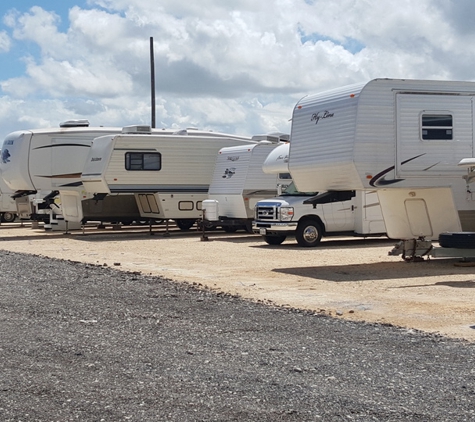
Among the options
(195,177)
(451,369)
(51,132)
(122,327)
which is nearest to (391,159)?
(122,327)

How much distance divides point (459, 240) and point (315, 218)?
7192 millimetres

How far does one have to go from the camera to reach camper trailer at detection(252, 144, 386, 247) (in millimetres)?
21281

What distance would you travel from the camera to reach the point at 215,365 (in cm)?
704

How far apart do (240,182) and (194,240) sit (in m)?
2.12

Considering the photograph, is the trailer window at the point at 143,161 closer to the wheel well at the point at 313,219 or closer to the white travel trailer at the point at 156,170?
the white travel trailer at the point at 156,170

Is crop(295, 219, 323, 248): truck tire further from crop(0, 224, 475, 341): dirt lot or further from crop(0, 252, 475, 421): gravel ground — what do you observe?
crop(0, 252, 475, 421): gravel ground

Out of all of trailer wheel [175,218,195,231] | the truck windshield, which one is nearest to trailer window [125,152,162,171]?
trailer wheel [175,218,195,231]

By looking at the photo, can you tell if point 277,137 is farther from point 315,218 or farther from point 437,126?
point 437,126

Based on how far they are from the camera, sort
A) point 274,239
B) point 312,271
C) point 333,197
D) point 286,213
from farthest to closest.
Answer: point 274,239 < point 286,213 < point 333,197 < point 312,271

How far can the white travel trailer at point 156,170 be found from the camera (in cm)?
2697

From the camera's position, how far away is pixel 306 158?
52.8ft

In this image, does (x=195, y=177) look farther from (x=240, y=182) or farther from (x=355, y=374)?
(x=355, y=374)

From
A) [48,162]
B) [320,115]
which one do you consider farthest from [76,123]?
[320,115]

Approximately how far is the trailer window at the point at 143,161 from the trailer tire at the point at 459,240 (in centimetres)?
1420
